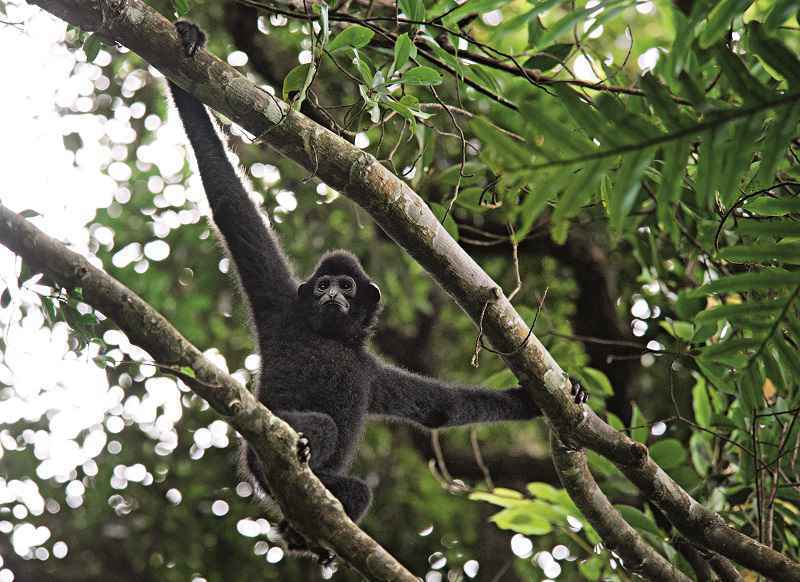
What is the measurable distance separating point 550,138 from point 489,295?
158cm

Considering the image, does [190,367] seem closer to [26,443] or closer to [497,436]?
[26,443]

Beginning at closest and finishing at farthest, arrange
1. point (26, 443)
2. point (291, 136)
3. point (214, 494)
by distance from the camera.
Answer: point (291, 136) → point (26, 443) → point (214, 494)

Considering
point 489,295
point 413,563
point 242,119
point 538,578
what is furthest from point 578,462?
point 413,563

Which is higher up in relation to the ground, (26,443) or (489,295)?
(26,443)

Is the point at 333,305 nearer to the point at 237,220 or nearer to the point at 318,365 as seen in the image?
the point at 318,365

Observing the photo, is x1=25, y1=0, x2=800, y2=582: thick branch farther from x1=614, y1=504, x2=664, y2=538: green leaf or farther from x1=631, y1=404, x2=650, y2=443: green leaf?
x1=631, y1=404, x2=650, y2=443: green leaf

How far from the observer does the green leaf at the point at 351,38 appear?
369 centimetres

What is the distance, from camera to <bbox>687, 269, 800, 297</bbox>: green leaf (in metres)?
2.63

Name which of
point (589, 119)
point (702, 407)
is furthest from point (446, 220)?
point (589, 119)

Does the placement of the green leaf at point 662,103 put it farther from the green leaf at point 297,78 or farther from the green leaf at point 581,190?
the green leaf at point 297,78

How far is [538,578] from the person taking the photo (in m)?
7.27

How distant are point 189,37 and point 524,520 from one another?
3.74 metres

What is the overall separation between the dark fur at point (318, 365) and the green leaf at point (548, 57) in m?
1.86

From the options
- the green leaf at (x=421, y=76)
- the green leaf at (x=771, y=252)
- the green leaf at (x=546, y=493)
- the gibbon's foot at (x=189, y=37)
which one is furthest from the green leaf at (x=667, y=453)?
the gibbon's foot at (x=189, y=37)
